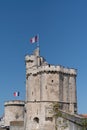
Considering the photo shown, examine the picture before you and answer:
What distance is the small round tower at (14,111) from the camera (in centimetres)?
7038

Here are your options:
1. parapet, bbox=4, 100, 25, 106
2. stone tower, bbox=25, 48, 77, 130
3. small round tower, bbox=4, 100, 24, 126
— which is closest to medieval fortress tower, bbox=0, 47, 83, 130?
stone tower, bbox=25, 48, 77, 130

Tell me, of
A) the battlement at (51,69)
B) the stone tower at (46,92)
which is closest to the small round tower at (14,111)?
the stone tower at (46,92)

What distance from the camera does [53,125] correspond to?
57.5 metres

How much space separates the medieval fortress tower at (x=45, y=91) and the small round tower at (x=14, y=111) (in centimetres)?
635

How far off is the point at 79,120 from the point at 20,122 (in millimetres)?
19030

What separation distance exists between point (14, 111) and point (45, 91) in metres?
13.7

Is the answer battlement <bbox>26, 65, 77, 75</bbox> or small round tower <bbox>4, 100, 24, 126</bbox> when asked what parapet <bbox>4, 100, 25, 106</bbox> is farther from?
battlement <bbox>26, 65, 77, 75</bbox>

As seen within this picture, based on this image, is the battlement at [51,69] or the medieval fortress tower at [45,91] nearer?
the medieval fortress tower at [45,91]

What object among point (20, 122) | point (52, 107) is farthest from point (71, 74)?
point (20, 122)

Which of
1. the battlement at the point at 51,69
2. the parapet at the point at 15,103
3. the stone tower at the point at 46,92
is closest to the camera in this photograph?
the stone tower at the point at 46,92

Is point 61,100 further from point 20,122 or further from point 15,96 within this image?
point 15,96

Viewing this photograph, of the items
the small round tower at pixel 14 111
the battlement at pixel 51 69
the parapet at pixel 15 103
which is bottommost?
the small round tower at pixel 14 111

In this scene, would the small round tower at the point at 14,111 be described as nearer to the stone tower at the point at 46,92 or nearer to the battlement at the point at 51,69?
the stone tower at the point at 46,92

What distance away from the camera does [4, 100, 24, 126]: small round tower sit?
70375 millimetres
